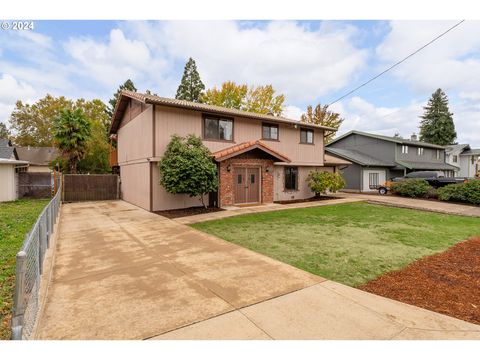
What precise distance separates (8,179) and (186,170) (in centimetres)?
1345

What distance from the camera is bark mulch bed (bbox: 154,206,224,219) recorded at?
11422 millimetres

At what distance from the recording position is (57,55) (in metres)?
13.9

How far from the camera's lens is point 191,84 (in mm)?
36844

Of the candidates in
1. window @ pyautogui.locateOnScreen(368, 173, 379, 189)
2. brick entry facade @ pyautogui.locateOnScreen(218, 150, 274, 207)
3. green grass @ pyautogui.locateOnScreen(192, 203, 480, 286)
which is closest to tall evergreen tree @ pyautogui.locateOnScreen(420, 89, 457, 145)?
window @ pyautogui.locateOnScreen(368, 173, 379, 189)

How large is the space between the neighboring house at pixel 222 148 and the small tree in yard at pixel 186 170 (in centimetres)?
101

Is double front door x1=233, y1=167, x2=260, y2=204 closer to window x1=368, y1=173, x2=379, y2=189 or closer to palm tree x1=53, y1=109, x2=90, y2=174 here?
window x1=368, y1=173, x2=379, y2=189

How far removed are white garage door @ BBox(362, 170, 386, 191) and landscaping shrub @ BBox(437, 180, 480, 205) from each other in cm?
694

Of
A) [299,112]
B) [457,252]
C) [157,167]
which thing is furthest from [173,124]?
[299,112]

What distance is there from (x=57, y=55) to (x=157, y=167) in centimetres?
849

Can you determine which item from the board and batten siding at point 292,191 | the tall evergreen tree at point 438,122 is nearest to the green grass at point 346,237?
the board and batten siding at point 292,191

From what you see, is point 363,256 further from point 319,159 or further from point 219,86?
point 219,86

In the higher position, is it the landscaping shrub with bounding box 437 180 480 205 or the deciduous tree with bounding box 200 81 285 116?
the deciduous tree with bounding box 200 81 285 116

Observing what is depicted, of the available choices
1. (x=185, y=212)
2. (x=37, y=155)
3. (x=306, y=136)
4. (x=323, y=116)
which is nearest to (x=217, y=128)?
(x=185, y=212)

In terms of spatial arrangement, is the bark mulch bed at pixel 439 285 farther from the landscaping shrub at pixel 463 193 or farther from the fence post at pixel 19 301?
the landscaping shrub at pixel 463 193
